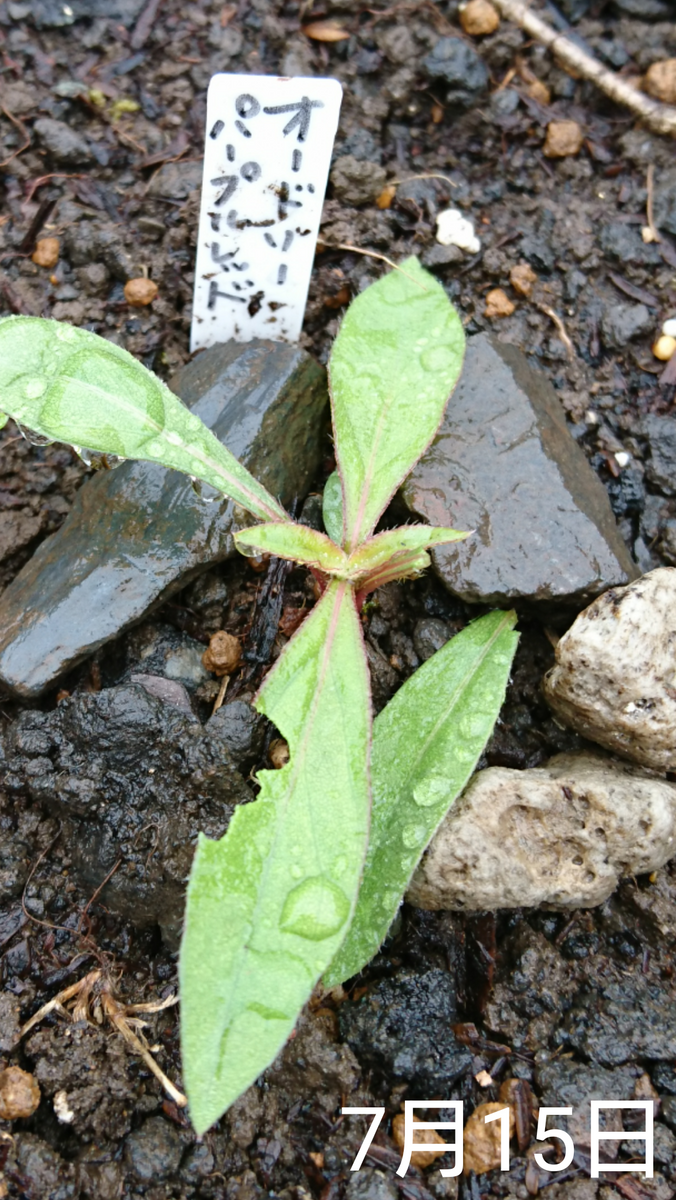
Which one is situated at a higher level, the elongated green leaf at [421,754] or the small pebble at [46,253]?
the small pebble at [46,253]

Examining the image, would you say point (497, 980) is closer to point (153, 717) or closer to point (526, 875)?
point (526, 875)

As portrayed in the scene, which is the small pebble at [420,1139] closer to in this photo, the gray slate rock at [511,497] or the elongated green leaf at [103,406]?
the gray slate rock at [511,497]

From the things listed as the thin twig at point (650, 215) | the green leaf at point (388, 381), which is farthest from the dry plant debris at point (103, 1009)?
the thin twig at point (650, 215)

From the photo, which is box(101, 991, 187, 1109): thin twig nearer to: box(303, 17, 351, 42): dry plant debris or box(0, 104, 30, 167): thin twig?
box(0, 104, 30, 167): thin twig

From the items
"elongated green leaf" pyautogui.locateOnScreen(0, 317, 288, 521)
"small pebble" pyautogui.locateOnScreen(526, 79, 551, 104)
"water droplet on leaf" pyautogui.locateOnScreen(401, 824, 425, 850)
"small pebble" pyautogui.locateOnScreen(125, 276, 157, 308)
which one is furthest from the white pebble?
"water droplet on leaf" pyautogui.locateOnScreen(401, 824, 425, 850)

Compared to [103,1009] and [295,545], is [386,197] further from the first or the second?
[103,1009]

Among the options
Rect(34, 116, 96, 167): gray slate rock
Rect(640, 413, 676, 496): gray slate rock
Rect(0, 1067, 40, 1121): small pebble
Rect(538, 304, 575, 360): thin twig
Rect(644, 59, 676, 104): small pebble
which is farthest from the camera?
Rect(644, 59, 676, 104): small pebble

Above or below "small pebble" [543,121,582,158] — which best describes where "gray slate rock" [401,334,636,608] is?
below
